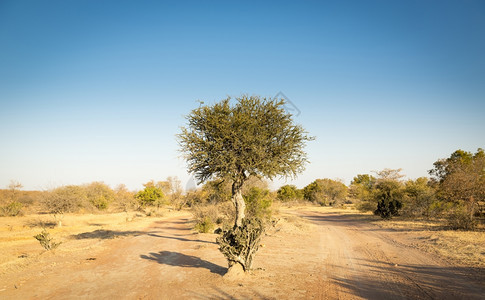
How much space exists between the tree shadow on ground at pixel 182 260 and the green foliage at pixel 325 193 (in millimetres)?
44993

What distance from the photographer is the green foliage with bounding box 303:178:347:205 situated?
170ft

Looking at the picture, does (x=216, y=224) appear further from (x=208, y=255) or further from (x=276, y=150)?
(x=276, y=150)

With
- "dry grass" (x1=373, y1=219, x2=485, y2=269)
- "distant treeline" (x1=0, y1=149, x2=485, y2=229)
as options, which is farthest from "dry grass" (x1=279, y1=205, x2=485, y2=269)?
"distant treeline" (x1=0, y1=149, x2=485, y2=229)

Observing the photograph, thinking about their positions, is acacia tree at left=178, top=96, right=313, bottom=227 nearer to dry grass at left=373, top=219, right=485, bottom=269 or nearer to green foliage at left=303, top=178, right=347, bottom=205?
dry grass at left=373, top=219, right=485, bottom=269

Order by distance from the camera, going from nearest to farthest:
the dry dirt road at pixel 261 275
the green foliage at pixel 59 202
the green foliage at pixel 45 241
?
the dry dirt road at pixel 261 275 → the green foliage at pixel 45 241 → the green foliage at pixel 59 202

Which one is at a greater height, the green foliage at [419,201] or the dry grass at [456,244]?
the green foliage at [419,201]

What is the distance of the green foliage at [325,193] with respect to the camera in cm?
5194

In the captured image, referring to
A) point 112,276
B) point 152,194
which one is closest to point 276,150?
point 112,276

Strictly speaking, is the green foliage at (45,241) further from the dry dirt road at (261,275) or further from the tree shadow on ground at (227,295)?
the tree shadow on ground at (227,295)

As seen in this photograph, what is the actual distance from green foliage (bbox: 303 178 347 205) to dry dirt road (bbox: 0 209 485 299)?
4099 centimetres

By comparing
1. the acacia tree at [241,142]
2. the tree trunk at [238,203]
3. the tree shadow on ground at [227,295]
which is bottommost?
the tree shadow on ground at [227,295]

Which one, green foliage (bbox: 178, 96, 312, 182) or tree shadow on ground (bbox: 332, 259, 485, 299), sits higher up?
green foliage (bbox: 178, 96, 312, 182)

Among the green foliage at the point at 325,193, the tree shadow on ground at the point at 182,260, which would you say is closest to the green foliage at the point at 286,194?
the green foliage at the point at 325,193

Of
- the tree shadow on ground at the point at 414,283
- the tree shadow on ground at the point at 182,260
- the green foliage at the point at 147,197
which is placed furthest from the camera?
the green foliage at the point at 147,197
